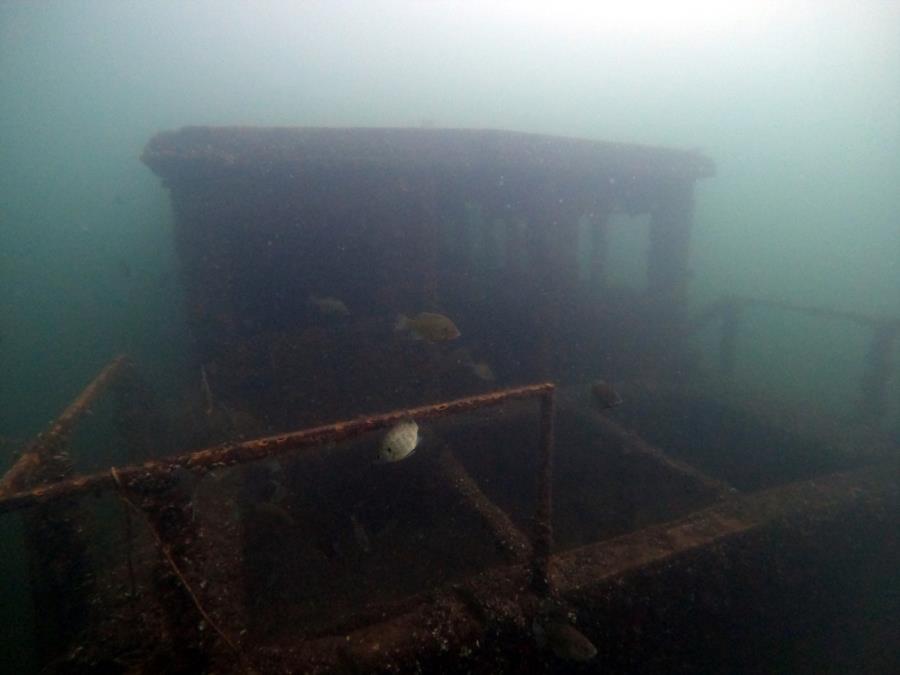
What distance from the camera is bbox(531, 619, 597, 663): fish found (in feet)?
8.65

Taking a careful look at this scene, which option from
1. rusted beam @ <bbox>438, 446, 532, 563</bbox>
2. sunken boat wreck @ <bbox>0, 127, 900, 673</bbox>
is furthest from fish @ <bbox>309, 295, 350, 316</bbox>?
rusted beam @ <bbox>438, 446, 532, 563</bbox>

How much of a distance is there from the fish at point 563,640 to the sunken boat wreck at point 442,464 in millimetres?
17

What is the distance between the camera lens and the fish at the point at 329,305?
5988 mm

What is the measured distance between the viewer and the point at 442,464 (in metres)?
5.36

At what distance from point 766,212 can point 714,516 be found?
372 ft

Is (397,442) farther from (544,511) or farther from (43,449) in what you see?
(43,449)

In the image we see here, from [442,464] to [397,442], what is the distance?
8.78 feet

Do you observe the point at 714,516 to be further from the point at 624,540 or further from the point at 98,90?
the point at 98,90

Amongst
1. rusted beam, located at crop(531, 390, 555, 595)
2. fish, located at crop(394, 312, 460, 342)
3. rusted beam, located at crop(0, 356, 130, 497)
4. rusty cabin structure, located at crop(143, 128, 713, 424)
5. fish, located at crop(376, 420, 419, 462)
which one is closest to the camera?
rusted beam, located at crop(0, 356, 130, 497)

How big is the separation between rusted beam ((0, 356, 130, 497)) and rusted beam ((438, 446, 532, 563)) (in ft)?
10.8

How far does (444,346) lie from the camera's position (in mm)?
7168

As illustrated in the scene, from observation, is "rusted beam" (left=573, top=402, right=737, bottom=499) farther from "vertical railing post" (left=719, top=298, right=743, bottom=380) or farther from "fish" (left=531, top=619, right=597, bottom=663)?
"vertical railing post" (left=719, top=298, right=743, bottom=380)

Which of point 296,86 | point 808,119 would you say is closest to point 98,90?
point 296,86

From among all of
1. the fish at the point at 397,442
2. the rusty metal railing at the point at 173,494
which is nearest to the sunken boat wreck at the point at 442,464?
the rusty metal railing at the point at 173,494
